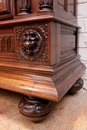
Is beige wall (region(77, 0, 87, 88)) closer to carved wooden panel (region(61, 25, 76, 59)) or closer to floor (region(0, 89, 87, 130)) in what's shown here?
carved wooden panel (region(61, 25, 76, 59))

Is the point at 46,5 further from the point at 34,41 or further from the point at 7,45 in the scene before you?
the point at 7,45

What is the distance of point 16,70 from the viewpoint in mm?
562

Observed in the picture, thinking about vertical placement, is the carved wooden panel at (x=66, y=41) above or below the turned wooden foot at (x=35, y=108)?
above

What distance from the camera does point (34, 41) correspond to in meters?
0.50

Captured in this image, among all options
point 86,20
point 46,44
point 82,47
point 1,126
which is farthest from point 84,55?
point 1,126

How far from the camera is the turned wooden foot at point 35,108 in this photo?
50 centimetres

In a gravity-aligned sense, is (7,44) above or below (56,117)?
above

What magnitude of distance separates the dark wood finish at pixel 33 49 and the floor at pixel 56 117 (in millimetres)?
140

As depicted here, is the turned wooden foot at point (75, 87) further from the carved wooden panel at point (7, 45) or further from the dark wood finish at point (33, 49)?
the carved wooden panel at point (7, 45)

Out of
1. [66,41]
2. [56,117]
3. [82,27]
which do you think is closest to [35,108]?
[56,117]

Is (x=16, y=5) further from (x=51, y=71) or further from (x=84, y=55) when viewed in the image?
(x=84, y=55)

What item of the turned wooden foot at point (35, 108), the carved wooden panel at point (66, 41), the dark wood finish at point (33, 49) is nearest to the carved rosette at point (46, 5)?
the dark wood finish at point (33, 49)

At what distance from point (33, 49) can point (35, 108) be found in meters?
0.22

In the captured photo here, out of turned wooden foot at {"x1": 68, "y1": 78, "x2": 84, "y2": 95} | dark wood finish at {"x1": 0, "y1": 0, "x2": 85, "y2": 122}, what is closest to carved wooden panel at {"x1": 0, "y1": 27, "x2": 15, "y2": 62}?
dark wood finish at {"x1": 0, "y1": 0, "x2": 85, "y2": 122}
